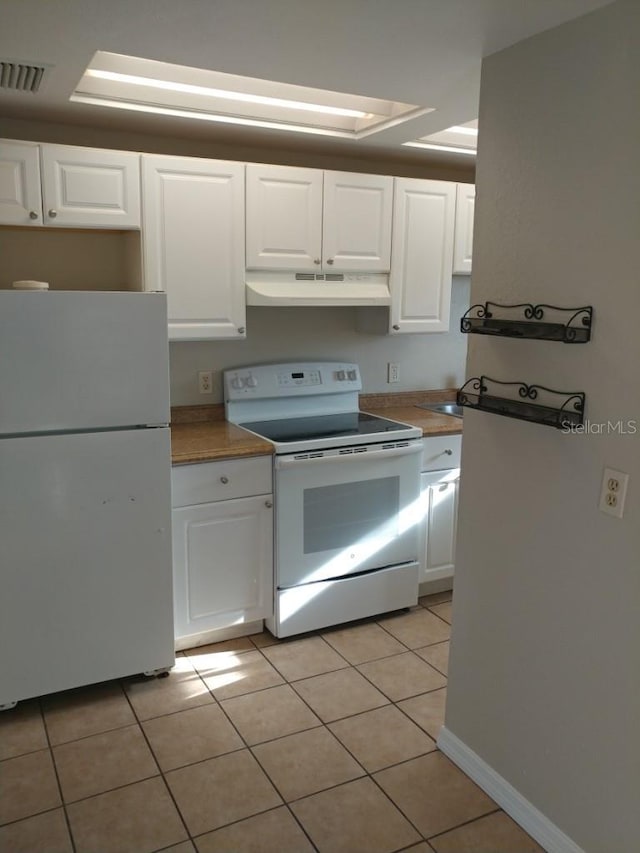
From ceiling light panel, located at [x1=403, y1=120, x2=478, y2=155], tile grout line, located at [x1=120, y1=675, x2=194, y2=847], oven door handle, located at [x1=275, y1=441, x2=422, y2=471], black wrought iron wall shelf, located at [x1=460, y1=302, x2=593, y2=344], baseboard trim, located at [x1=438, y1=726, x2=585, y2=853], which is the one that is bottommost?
tile grout line, located at [x1=120, y1=675, x2=194, y2=847]

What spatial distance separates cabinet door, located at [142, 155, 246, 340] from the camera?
292 centimetres

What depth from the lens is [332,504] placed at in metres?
3.16

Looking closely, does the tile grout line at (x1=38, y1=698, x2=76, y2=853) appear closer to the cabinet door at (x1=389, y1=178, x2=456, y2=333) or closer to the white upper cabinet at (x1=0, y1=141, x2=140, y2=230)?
the white upper cabinet at (x1=0, y1=141, x2=140, y2=230)

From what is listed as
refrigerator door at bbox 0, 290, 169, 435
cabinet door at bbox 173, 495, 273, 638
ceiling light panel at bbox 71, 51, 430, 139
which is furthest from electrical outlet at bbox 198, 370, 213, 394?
ceiling light panel at bbox 71, 51, 430, 139

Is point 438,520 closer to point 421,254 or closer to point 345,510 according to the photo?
point 345,510

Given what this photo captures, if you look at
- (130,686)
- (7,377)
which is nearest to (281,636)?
(130,686)

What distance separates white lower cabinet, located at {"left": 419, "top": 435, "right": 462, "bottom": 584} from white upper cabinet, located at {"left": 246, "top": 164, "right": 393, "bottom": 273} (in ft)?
3.02

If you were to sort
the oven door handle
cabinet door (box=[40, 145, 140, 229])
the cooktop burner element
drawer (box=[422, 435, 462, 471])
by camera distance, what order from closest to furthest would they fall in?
cabinet door (box=[40, 145, 140, 229])
the oven door handle
the cooktop burner element
drawer (box=[422, 435, 462, 471])

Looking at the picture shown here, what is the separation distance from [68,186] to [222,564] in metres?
1.63

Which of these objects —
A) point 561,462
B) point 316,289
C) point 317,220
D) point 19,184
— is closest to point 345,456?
point 316,289

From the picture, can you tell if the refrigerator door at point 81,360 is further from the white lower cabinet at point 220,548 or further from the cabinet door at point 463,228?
the cabinet door at point 463,228

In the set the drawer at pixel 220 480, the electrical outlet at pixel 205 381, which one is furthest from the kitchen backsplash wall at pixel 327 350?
the drawer at pixel 220 480

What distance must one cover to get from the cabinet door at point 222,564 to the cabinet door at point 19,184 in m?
1.28

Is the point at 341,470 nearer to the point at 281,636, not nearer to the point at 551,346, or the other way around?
the point at 281,636
